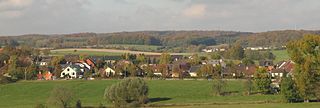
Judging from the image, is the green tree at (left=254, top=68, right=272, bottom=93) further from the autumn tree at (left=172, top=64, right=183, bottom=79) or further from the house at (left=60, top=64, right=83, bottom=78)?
the house at (left=60, top=64, right=83, bottom=78)

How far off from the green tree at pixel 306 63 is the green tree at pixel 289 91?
1.93 ft

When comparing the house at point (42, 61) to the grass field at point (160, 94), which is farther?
the house at point (42, 61)

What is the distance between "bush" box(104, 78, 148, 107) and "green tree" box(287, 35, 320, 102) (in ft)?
59.6

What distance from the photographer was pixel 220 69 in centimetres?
10219

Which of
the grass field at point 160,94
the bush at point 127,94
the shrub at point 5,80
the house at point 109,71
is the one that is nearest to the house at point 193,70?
→ the house at point 109,71

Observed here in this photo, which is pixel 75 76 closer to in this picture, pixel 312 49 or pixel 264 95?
pixel 264 95

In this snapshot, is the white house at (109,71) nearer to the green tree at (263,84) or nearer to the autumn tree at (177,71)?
the autumn tree at (177,71)

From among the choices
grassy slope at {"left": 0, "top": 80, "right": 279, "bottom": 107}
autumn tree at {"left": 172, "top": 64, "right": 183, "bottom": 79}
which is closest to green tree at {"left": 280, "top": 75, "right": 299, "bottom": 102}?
grassy slope at {"left": 0, "top": 80, "right": 279, "bottom": 107}

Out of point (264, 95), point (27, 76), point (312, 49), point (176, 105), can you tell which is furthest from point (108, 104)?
point (27, 76)

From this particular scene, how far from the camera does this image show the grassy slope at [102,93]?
63531 mm

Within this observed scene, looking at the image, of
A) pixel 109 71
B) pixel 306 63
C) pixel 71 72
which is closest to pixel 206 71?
pixel 109 71

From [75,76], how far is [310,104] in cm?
6000

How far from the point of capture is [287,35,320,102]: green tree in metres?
62.1

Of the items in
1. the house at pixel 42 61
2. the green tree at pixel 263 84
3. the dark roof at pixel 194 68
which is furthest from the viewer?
the house at pixel 42 61
